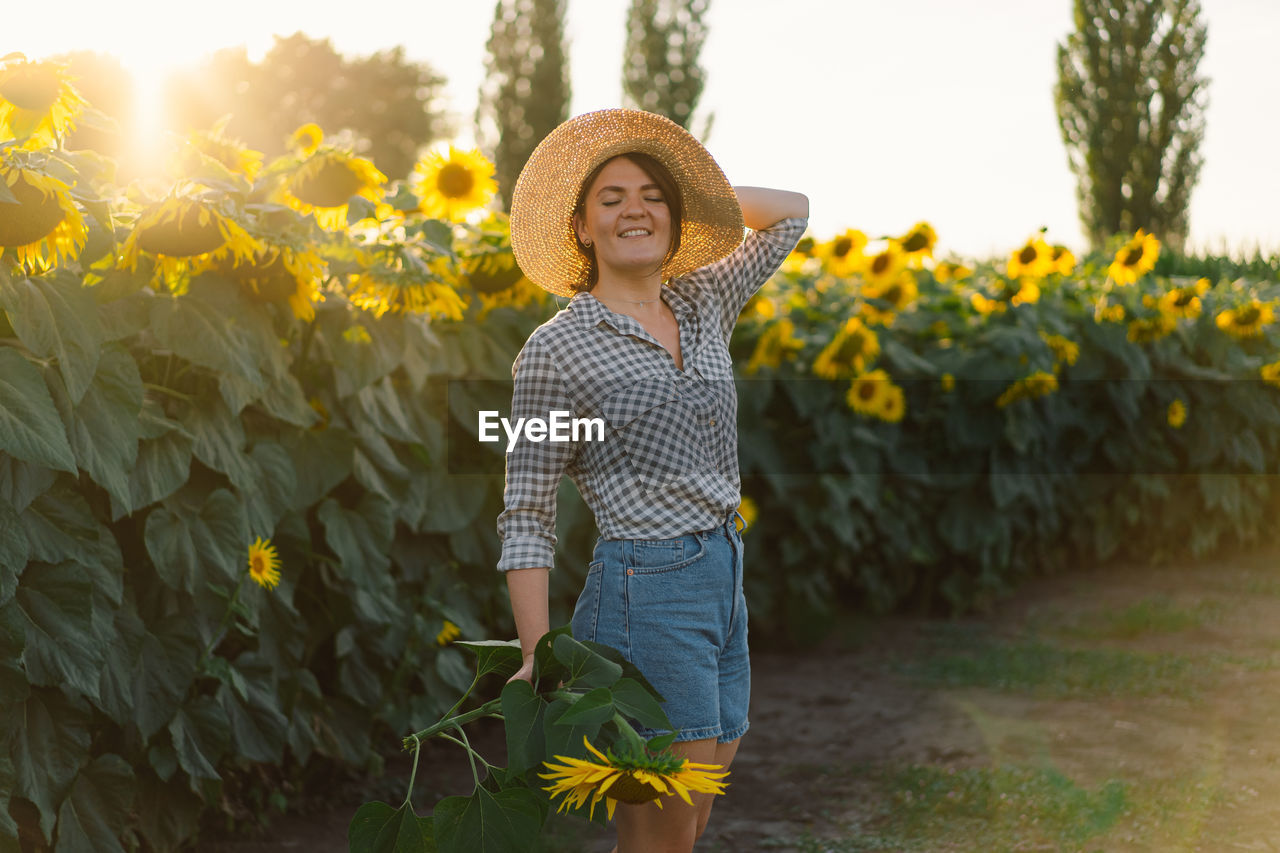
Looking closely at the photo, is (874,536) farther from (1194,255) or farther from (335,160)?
(1194,255)

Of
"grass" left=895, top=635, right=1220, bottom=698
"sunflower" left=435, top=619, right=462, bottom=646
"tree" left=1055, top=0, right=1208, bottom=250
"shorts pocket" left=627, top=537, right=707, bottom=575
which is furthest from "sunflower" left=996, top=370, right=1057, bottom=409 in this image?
"tree" left=1055, top=0, right=1208, bottom=250

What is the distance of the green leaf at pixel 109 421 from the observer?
2.35 m

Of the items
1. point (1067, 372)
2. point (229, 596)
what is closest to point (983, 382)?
point (1067, 372)

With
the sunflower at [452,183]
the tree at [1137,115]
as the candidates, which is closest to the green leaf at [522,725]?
the sunflower at [452,183]

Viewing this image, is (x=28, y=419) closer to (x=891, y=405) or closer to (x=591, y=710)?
(x=591, y=710)

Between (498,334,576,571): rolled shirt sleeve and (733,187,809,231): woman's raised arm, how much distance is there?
70 centimetres

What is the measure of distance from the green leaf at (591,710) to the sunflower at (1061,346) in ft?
15.0

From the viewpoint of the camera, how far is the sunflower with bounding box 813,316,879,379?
5.12 meters

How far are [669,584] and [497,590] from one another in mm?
1818

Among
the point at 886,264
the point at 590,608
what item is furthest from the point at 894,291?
the point at 590,608

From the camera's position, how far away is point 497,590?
384cm

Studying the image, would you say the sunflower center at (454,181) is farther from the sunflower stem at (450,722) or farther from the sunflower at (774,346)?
the sunflower stem at (450,722)

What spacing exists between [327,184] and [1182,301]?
477 centimetres

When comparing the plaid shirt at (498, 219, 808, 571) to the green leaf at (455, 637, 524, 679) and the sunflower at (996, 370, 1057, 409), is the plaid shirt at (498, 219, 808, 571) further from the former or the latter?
the sunflower at (996, 370, 1057, 409)
